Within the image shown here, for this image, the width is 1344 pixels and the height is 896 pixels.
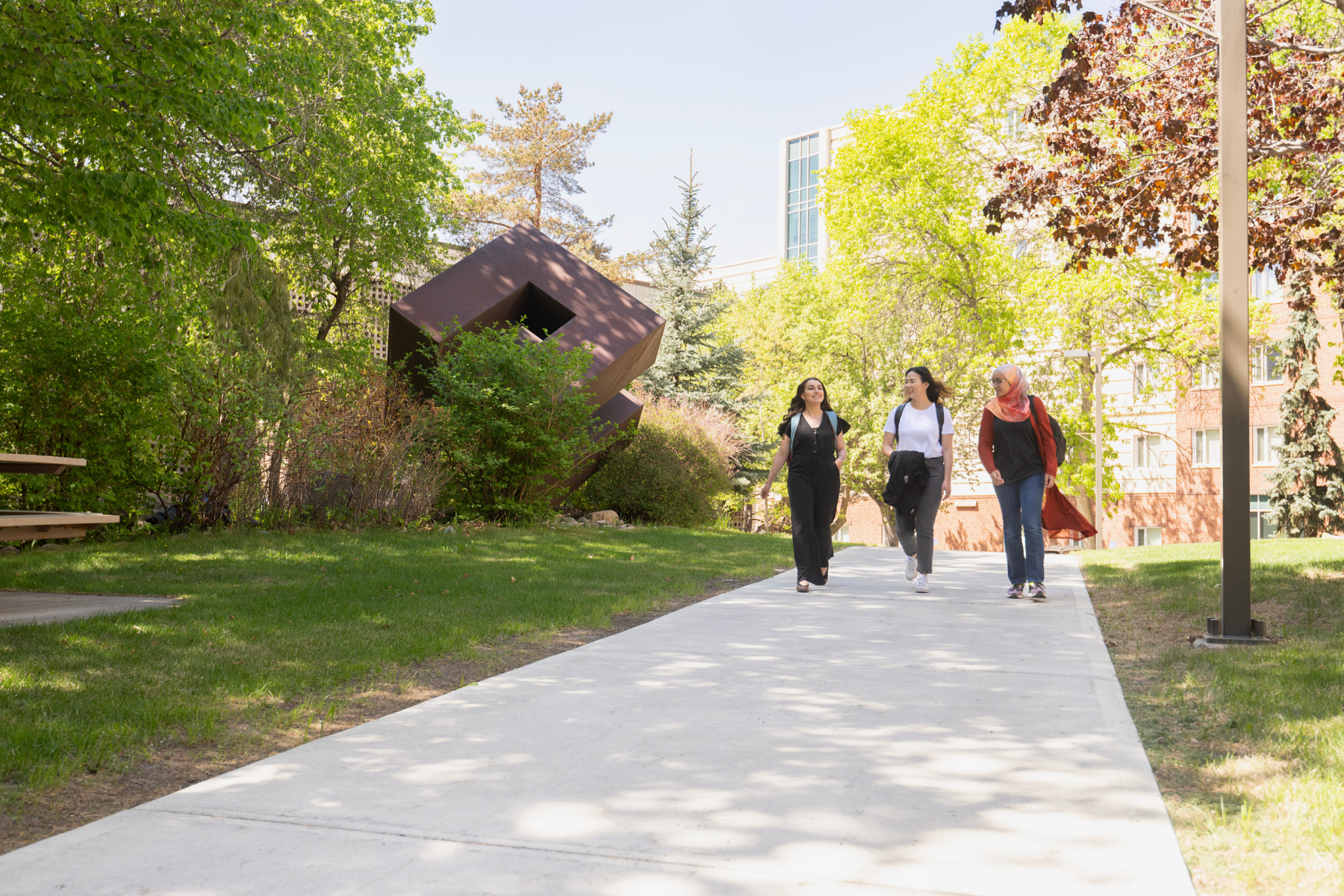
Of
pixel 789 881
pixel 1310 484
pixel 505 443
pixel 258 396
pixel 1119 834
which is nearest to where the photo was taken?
pixel 789 881

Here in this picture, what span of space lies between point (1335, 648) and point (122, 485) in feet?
35.4

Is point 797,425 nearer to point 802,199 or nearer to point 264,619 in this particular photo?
point 264,619

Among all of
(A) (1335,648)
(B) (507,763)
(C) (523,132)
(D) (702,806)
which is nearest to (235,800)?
(B) (507,763)

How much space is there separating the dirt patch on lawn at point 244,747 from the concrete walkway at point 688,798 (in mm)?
161

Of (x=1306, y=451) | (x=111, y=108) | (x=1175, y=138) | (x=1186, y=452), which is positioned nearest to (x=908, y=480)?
(x=1175, y=138)

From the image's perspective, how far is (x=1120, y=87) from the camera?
9.05 m

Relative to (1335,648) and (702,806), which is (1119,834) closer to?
(702,806)

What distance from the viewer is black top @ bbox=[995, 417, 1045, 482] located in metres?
7.79

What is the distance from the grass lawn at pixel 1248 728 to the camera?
2.68 meters

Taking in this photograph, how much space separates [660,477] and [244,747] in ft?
48.3

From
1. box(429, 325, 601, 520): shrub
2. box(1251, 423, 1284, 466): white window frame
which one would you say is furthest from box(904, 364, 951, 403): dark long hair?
box(1251, 423, 1284, 466): white window frame

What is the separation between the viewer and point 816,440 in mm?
8430

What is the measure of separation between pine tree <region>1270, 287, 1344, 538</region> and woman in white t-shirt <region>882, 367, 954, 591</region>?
27.4 meters

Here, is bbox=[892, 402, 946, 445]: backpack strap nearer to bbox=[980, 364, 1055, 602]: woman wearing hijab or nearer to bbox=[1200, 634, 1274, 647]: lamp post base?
bbox=[980, 364, 1055, 602]: woman wearing hijab
